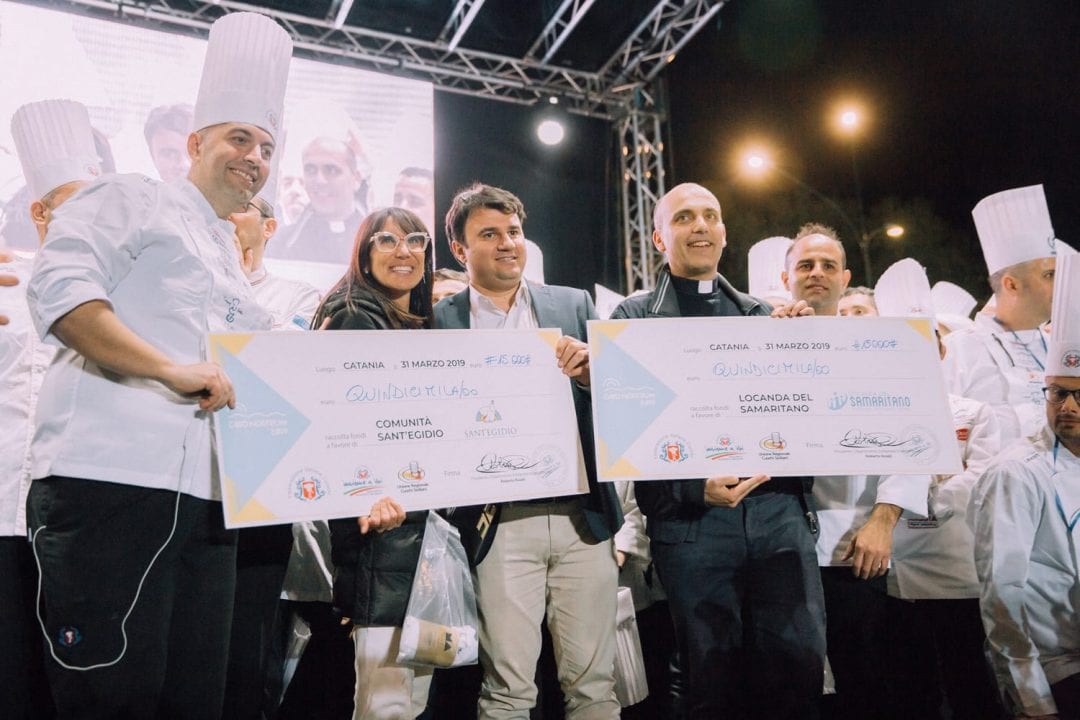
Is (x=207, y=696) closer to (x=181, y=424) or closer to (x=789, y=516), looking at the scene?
(x=181, y=424)

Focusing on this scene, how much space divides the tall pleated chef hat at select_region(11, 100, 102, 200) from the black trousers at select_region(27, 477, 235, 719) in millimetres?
1570

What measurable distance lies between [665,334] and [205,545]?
1364 mm

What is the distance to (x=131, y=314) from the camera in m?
1.59

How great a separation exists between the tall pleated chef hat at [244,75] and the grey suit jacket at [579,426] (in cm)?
86

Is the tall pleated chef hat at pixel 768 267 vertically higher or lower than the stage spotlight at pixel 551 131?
lower

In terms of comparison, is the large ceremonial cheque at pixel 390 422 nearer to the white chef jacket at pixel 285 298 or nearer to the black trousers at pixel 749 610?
the black trousers at pixel 749 610

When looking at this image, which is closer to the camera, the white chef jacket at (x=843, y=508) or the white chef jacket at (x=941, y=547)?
the white chef jacket at (x=843, y=508)

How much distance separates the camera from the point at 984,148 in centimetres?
536

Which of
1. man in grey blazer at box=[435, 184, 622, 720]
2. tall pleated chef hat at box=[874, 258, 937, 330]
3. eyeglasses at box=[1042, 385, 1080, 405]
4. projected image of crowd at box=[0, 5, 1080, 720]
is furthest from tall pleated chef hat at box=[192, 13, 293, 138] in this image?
tall pleated chef hat at box=[874, 258, 937, 330]

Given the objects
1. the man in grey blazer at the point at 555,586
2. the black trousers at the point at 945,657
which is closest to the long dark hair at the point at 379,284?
the man in grey blazer at the point at 555,586

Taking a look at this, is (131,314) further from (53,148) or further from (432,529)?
(53,148)

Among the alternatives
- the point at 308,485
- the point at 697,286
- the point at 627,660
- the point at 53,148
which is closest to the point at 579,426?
the point at 697,286

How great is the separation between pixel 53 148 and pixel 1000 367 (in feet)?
13.1

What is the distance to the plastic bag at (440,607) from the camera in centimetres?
200
